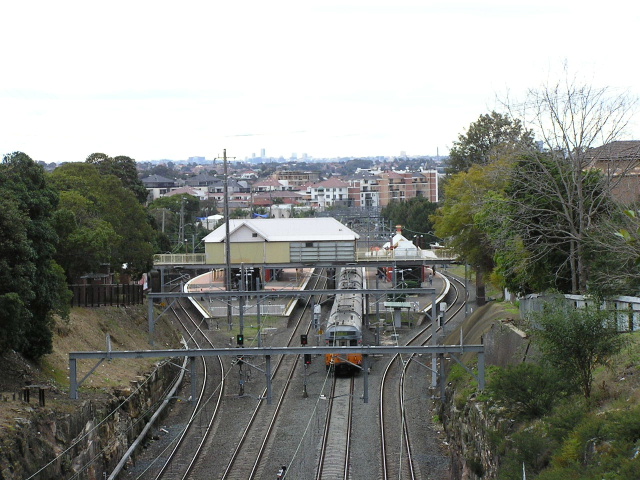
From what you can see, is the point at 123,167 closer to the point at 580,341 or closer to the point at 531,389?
the point at 531,389

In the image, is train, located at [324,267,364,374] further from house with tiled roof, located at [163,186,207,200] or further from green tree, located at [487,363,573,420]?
house with tiled roof, located at [163,186,207,200]

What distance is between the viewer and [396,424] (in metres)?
30.8

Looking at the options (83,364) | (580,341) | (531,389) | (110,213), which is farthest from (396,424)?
(110,213)

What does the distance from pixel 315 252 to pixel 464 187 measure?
34.9 feet

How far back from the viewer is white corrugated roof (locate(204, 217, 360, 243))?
2233 inches

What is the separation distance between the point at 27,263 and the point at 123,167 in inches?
1731

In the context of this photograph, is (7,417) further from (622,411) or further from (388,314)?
(388,314)

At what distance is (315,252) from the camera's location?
184 feet

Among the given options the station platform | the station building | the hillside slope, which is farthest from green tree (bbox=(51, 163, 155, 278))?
the station building

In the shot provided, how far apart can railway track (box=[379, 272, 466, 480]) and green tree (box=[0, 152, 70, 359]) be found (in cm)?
1114

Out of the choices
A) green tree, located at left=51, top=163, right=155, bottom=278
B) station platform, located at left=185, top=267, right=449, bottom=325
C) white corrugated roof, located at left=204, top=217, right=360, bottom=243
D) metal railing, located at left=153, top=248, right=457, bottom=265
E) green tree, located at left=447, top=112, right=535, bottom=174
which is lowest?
station platform, located at left=185, top=267, right=449, bottom=325

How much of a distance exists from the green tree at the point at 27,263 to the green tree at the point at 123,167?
35.0m

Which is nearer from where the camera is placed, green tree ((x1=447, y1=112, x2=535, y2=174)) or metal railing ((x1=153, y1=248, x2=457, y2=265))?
metal railing ((x1=153, y1=248, x2=457, y2=265))

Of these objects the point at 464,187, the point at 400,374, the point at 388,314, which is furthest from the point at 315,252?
the point at 400,374
